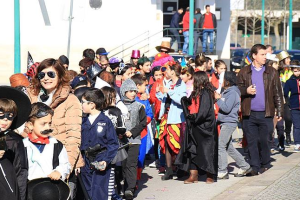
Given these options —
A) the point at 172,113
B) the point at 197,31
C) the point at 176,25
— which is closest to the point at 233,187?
the point at 172,113

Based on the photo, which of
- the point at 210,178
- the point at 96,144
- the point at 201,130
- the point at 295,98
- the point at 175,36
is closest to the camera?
the point at 96,144

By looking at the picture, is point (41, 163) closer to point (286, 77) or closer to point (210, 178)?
point (210, 178)

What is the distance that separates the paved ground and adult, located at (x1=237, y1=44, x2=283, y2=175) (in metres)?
0.40

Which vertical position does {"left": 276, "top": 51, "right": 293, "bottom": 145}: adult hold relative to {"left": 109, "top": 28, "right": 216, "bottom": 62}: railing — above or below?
below

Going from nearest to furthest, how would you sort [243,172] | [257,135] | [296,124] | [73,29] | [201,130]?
1. [201,130]
2. [243,172]
3. [257,135]
4. [296,124]
5. [73,29]

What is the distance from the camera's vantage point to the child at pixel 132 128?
9719mm

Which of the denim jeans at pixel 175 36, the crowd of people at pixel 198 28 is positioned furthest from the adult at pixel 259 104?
the denim jeans at pixel 175 36

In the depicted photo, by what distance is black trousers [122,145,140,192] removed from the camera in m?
9.72

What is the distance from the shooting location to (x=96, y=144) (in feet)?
25.9

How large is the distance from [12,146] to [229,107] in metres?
5.95

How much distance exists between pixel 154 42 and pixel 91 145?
2260 cm

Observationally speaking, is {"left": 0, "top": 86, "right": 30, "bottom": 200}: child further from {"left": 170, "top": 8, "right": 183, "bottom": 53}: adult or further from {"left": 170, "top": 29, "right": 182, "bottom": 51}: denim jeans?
{"left": 170, "top": 29, "right": 182, "bottom": 51}: denim jeans

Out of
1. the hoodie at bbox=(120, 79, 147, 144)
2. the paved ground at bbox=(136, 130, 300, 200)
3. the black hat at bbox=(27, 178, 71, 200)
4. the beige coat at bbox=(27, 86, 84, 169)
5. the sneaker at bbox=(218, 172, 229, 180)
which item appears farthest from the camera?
the sneaker at bbox=(218, 172, 229, 180)

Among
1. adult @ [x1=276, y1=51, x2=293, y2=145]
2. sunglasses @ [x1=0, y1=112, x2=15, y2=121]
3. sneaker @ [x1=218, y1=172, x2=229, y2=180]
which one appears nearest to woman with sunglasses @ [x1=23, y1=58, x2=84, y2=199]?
sunglasses @ [x1=0, y1=112, x2=15, y2=121]
